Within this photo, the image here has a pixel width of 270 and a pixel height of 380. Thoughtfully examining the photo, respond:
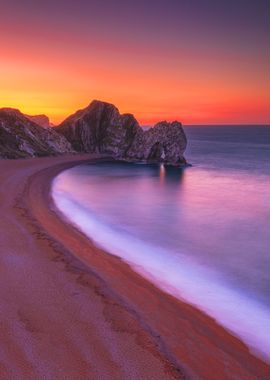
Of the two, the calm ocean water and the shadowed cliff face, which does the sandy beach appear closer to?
the calm ocean water

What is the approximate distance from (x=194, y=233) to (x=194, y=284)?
7730 millimetres

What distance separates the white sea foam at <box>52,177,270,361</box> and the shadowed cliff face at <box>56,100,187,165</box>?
1746 inches

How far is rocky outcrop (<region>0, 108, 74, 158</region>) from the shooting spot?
59.0 meters

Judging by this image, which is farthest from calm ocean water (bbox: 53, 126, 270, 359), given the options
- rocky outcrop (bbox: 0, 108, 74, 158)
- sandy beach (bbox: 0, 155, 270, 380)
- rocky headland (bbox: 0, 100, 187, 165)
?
rocky headland (bbox: 0, 100, 187, 165)

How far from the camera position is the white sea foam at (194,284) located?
10.5m

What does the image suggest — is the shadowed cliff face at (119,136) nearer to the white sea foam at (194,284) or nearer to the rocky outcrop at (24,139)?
the rocky outcrop at (24,139)

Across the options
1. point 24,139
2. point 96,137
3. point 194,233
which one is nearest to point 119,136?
point 96,137

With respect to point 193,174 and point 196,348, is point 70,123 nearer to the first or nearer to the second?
point 193,174

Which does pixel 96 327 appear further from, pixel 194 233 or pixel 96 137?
pixel 96 137

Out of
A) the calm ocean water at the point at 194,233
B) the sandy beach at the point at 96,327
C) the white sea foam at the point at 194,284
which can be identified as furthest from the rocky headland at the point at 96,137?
the sandy beach at the point at 96,327

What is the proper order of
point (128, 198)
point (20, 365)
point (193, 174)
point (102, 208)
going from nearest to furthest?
point (20, 365) < point (102, 208) < point (128, 198) < point (193, 174)

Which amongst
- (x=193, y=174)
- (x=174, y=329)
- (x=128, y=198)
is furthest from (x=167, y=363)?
(x=193, y=174)

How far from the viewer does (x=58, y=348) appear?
25.9ft

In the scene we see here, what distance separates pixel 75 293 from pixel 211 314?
146 inches
